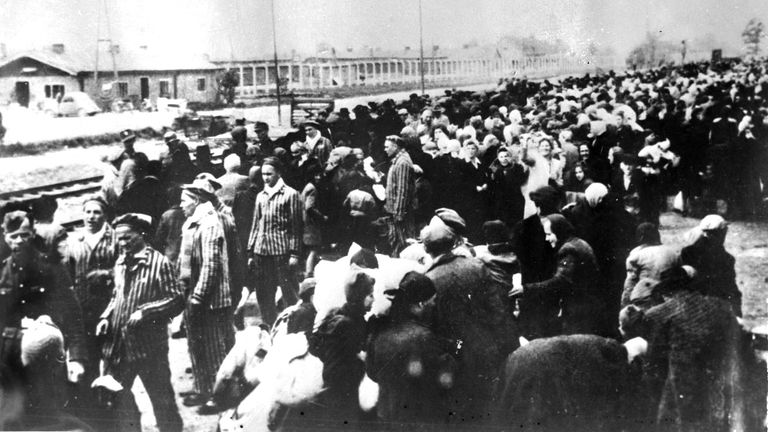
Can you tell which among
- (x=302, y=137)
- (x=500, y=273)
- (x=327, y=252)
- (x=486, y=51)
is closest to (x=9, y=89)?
(x=302, y=137)

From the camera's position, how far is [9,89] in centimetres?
602

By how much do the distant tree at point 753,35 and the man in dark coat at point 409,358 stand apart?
102 inches

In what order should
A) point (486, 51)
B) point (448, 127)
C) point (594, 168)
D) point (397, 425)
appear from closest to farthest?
point (397, 425), point (594, 168), point (486, 51), point (448, 127)

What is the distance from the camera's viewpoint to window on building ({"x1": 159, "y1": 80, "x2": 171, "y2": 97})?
6.05 m

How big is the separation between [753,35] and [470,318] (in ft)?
8.20

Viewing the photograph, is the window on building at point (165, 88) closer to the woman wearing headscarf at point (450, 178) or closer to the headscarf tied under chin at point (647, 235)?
the woman wearing headscarf at point (450, 178)

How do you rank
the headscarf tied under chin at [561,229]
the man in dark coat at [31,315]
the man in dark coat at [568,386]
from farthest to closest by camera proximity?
the man in dark coat at [31,315], the headscarf tied under chin at [561,229], the man in dark coat at [568,386]

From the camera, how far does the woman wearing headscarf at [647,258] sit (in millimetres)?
4480

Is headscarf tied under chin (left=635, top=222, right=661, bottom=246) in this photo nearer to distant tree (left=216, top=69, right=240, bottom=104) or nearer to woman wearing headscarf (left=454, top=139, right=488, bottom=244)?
woman wearing headscarf (left=454, top=139, right=488, bottom=244)

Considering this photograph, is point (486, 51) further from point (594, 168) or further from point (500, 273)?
point (500, 273)

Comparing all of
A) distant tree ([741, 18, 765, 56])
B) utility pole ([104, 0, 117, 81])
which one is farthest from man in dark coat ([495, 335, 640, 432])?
utility pole ([104, 0, 117, 81])

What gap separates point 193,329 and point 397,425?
1.62 metres

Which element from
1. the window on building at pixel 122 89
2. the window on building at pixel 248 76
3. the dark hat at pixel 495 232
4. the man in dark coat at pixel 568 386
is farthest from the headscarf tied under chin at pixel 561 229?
the window on building at pixel 122 89

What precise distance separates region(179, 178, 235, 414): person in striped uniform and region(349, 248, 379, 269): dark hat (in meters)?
0.93
